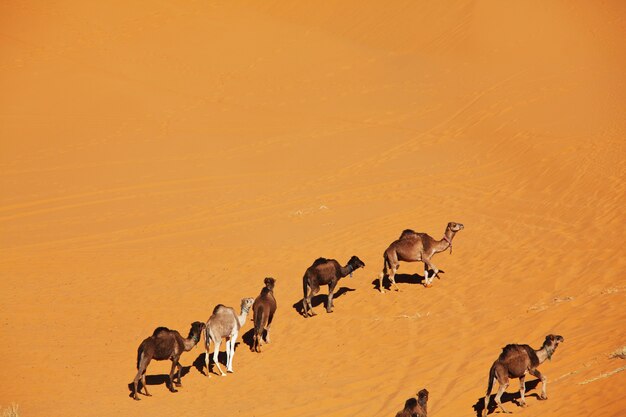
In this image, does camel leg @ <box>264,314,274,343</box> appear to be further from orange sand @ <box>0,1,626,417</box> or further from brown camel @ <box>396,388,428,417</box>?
brown camel @ <box>396,388,428,417</box>

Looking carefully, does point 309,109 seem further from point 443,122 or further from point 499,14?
point 499,14

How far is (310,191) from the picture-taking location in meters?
29.0

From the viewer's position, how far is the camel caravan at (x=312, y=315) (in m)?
12.8

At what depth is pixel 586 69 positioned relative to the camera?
3916 cm

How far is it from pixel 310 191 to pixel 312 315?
9.63 meters

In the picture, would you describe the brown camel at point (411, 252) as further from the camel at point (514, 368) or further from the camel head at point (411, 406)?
the camel head at point (411, 406)

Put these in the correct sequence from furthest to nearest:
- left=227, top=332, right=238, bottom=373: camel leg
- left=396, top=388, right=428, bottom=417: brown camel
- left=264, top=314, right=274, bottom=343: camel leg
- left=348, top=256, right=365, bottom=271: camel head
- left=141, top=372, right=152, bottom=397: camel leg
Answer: left=348, top=256, right=365, bottom=271: camel head, left=264, top=314, right=274, bottom=343: camel leg, left=227, top=332, right=238, bottom=373: camel leg, left=141, top=372, right=152, bottom=397: camel leg, left=396, top=388, right=428, bottom=417: brown camel

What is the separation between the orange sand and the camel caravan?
0.40 metres

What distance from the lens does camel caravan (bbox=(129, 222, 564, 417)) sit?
12.8 metres

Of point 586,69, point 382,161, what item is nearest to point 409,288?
point 382,161

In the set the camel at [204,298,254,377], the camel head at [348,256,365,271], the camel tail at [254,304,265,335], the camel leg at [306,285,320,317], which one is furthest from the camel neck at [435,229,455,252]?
the camel at [204,298,254,377]

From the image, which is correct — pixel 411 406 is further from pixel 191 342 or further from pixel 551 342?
pixel 191 342

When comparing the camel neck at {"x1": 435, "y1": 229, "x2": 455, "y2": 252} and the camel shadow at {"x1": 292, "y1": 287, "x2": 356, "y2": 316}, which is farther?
the camel neck at {"x1": 435, "y1": 229, "x2": 455, "y2": 252}

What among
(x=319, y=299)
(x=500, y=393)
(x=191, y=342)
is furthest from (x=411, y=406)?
(x=319, y=299)
